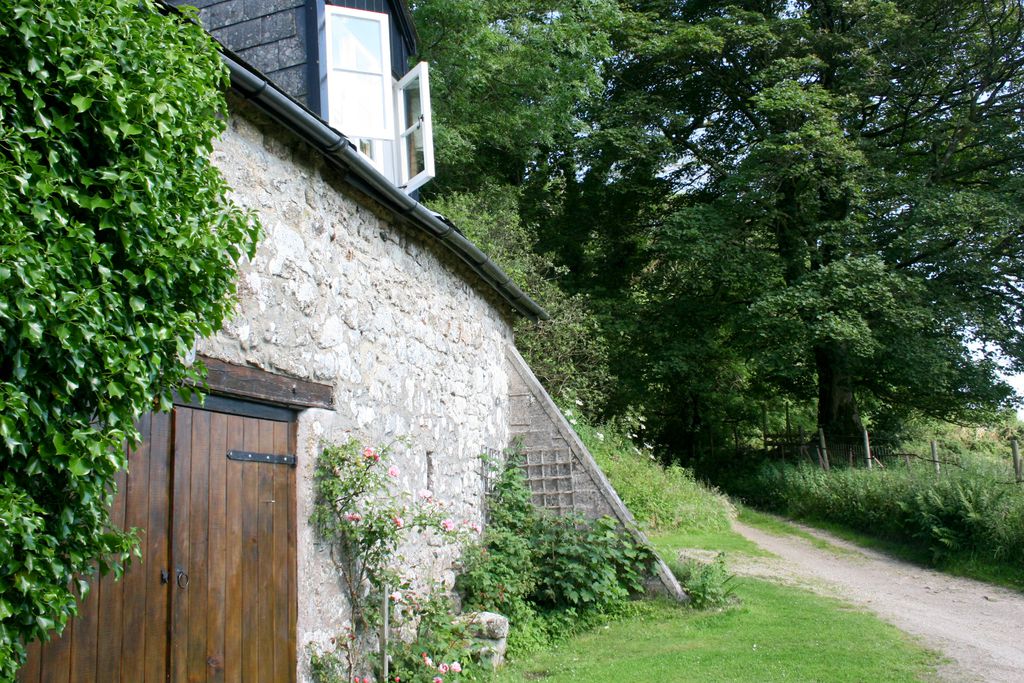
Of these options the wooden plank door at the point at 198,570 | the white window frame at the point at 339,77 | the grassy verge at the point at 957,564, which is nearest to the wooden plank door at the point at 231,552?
the wooden plank door at the point at 198,570

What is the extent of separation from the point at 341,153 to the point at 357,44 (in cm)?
335

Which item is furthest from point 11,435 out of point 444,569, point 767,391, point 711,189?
point 767,391

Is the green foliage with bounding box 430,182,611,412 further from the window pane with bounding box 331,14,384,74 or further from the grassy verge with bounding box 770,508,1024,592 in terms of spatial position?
the window pane with bounding box 331,14,384,74

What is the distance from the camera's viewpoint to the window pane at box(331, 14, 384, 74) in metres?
7.34

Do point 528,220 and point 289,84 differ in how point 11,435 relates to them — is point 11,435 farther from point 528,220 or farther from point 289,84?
point 528,220

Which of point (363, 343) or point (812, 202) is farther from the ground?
point (812, 202)

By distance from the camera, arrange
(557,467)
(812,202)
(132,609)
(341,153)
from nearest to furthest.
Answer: (132,609) < (341,153) < (557,467) < (812,202)

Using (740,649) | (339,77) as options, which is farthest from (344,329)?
(740,649)

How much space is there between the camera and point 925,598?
898 centimetres

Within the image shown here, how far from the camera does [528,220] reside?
2100 centimetres

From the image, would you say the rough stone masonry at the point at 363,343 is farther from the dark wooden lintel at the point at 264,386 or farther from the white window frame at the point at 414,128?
the white window frame at the point at 414,128

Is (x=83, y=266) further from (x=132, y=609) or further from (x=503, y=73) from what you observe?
(x=503, y=73)

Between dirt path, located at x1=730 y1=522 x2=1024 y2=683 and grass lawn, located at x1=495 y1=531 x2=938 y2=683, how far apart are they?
0.34 m

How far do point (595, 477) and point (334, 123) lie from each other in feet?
14.5
